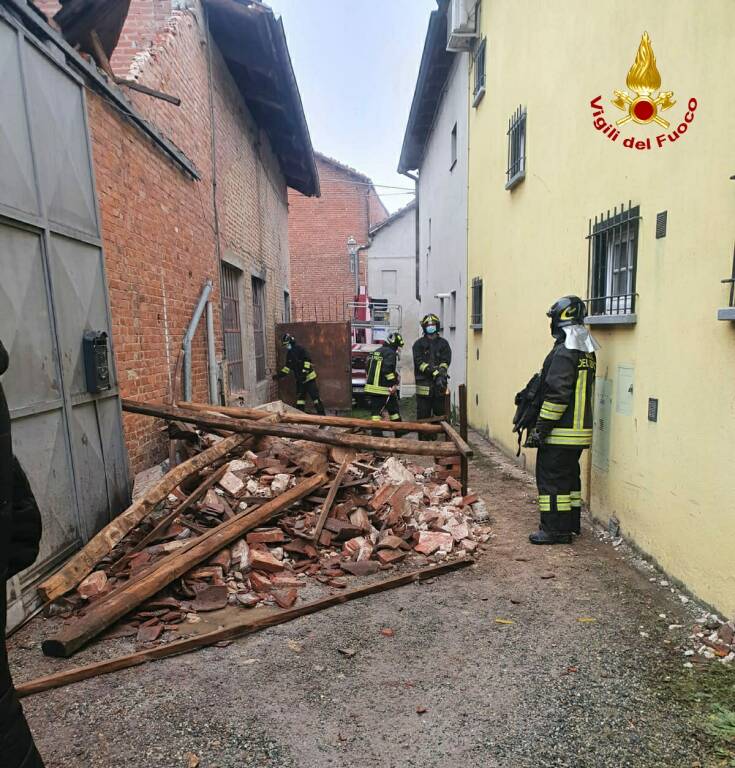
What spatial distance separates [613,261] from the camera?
14.6 ft

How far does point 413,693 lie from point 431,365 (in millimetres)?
6067

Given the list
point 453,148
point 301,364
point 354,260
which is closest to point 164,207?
point 301,364

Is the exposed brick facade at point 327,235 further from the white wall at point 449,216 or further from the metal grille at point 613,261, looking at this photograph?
the metal grille at point 613,261

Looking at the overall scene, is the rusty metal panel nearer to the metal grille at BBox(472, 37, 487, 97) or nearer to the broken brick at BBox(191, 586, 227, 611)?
the metal grille at BBox(472, 37, 487, 97)

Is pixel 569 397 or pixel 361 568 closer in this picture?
pixel 361 568

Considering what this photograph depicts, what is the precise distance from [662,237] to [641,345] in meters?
0.79

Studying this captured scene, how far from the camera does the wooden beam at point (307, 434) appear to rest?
15.0ft

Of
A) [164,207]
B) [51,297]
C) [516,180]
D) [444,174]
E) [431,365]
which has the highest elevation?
[444,174]

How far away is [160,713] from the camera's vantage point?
2305 mm

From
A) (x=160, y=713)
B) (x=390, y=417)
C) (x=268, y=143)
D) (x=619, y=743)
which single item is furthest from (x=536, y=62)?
(x=268, y=143)

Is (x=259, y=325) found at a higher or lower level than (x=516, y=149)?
lower

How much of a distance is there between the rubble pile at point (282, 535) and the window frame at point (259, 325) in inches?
207

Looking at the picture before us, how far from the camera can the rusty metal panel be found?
11.8 m

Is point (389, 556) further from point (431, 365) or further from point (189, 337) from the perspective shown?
point (431, 365)
